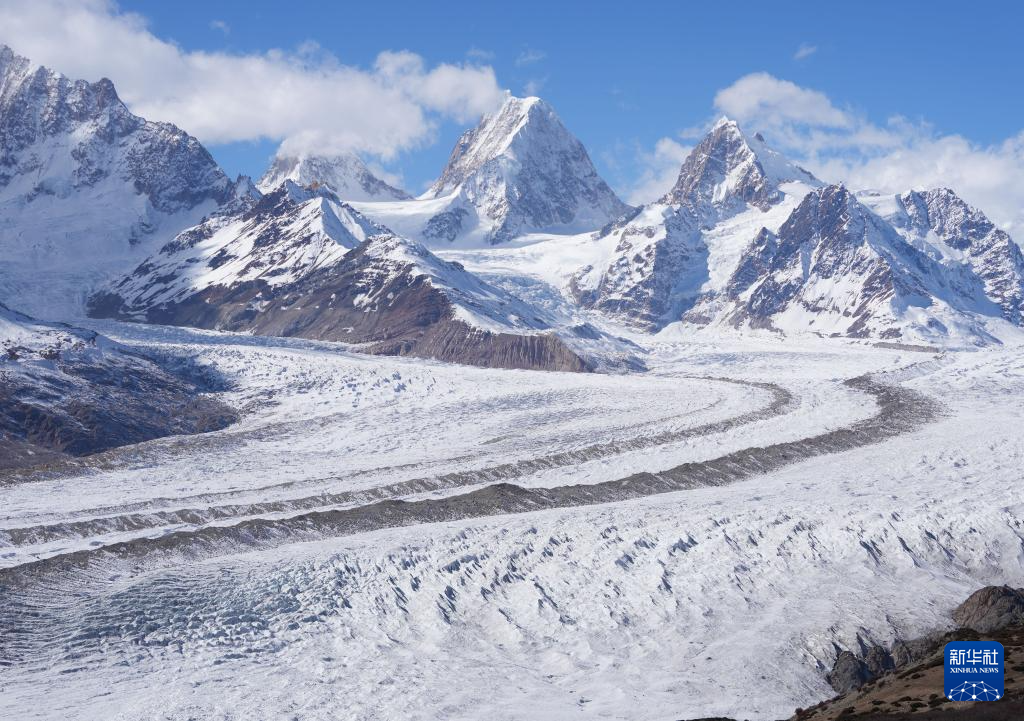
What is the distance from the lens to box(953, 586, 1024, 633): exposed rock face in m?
56.8

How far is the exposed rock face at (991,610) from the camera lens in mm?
56844

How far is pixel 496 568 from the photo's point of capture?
61.6 m

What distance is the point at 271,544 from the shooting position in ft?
219

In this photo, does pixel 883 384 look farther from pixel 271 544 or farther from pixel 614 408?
pixel 271 544

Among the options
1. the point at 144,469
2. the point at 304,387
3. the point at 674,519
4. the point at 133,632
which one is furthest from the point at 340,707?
the point at 304,387

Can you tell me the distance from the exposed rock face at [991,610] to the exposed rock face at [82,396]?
84847mm

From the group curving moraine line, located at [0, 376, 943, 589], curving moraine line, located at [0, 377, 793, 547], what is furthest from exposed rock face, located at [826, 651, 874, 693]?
curving moraine line, located at [0, 377, 793, 547]

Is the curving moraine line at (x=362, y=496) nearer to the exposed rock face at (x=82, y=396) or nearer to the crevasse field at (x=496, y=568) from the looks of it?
the crevasse field at (x=496, y=568)

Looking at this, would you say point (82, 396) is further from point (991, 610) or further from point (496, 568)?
point (991, 610)

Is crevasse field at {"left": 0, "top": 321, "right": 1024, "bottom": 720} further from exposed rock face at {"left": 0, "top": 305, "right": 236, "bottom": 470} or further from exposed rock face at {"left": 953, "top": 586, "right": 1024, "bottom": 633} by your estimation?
exposed rock face at {"left": 0, "top": 305, "right": 236, "bottom": 470}

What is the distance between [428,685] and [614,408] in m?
77.1

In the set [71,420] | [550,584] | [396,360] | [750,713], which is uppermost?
[396,360]

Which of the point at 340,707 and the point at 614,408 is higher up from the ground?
the point at 614,408

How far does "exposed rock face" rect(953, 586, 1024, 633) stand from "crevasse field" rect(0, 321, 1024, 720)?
1.59 meters
